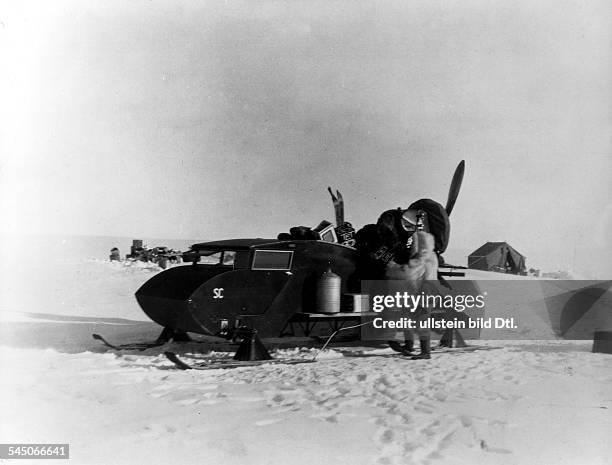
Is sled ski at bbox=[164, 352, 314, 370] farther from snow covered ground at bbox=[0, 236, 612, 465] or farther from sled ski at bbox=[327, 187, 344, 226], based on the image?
sled ski at bbox=[327, 187, 344, 226]

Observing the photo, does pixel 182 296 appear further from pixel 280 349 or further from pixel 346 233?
pixel 346 233

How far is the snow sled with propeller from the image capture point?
10.2 m

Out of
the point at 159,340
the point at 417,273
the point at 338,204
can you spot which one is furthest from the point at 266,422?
the point at 338,204

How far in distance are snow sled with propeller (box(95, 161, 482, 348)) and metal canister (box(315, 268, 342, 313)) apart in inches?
0.7

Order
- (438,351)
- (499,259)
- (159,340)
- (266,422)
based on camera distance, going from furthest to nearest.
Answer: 1. (499,259)
2. (159,340)
3. (438,351)
4. (266,422)

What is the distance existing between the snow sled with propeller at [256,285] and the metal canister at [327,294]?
→ 0.02 meters

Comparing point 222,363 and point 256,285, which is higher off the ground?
point 256,285

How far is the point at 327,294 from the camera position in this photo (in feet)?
36.3

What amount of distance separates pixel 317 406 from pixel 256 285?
10.8 feet

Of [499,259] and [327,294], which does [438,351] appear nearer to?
[327,294]

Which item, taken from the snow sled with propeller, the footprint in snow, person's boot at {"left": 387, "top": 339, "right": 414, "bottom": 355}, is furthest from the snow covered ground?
the snow sled with propeller

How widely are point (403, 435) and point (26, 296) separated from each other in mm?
19315

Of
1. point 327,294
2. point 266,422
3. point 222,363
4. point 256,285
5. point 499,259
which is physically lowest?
point 266,422

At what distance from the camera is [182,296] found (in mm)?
10281
